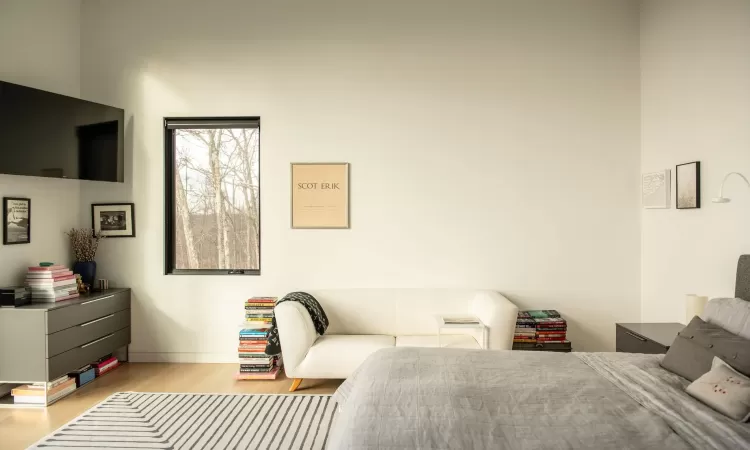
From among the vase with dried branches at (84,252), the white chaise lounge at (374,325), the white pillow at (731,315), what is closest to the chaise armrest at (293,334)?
the white chaise lounge at (374,325)

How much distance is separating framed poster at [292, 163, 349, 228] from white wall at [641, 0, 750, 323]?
274 centimetres

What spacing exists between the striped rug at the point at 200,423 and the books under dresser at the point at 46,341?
0.49 metres

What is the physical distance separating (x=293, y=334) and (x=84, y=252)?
89.3 inches

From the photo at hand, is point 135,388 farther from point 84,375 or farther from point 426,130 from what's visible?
point 426,130

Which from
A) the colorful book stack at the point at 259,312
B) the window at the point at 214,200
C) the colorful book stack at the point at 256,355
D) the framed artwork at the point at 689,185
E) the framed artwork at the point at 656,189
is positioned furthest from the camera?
the window at the point at 214,200

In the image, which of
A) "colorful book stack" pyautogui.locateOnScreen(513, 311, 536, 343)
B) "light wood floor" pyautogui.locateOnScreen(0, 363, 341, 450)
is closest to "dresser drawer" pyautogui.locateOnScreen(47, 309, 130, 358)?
"light wood floor" pyautogui.locateOnScreen(0, 363, 341, 450)

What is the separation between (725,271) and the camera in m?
3.31

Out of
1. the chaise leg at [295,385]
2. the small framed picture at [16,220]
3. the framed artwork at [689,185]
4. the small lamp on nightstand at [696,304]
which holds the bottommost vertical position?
the chaise leg at [295,385]

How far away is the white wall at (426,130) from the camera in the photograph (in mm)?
4492

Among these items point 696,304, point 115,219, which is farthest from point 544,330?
point 115,219

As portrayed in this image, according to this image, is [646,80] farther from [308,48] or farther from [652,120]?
[308,48]

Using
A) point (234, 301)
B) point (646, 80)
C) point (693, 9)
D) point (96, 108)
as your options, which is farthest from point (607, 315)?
point (96, 108)

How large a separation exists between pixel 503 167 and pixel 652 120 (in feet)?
4.36

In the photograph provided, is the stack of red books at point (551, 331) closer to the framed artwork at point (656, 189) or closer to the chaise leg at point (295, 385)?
the framed artwork at point (656, 189)
